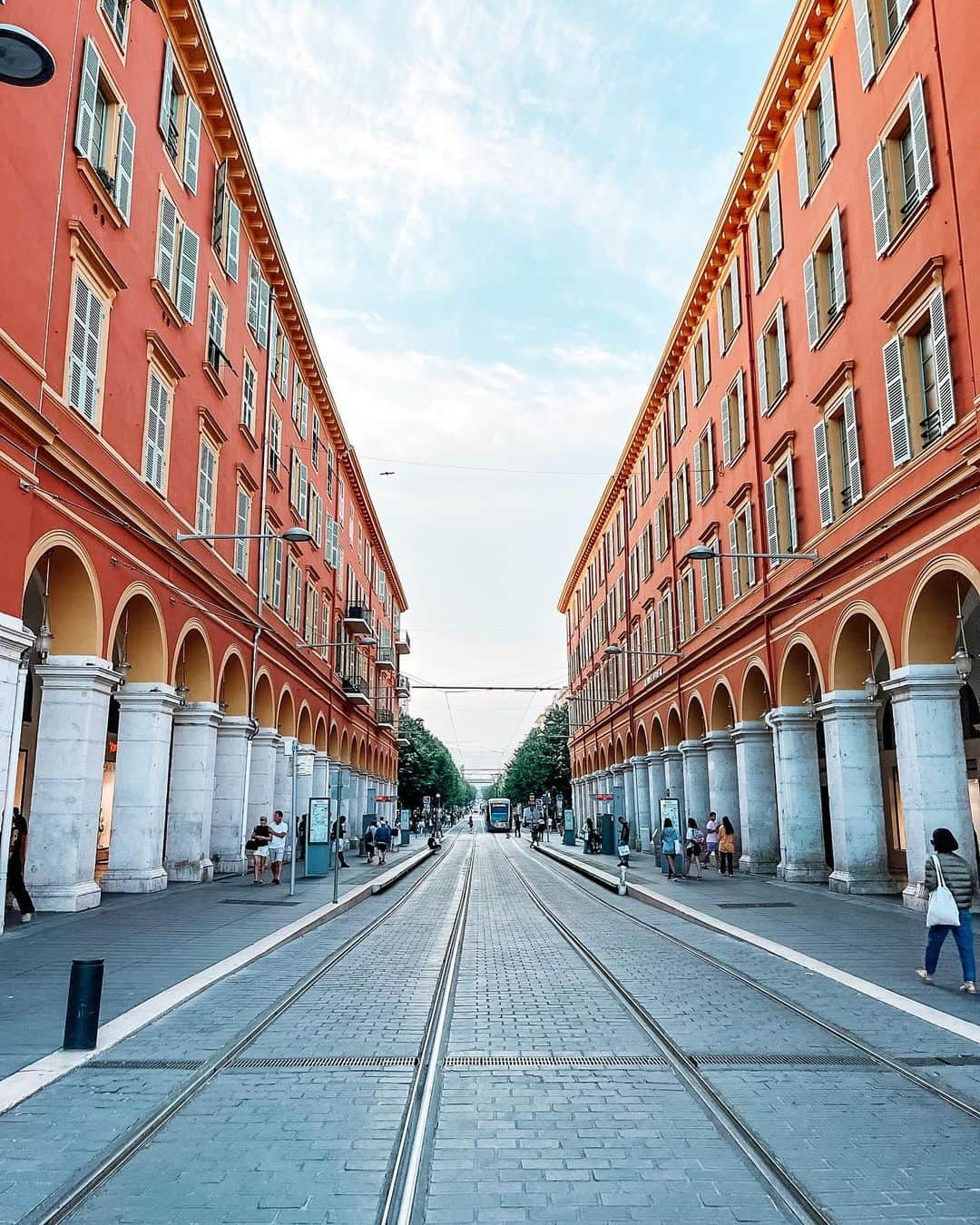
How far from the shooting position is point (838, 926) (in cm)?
1550

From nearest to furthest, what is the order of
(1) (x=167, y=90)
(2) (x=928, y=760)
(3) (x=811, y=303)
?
1. (2) (x=928, y=760)
2. (1) (x=167, y=90)
3. (3) (x=811, y=303)

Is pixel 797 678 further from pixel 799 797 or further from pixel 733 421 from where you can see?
pixel 733 421

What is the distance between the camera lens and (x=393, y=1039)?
8.27 metres

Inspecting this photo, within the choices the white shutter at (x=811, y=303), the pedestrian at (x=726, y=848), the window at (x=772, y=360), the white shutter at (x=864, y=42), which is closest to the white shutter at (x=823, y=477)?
the white shutter at (x=811, y=303)

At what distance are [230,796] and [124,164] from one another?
599 inches

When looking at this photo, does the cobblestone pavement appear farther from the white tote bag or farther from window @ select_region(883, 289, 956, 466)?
window @ select_region(883, 289, 956, 466)

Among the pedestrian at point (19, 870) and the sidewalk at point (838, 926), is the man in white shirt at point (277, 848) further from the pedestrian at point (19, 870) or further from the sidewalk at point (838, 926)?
the pedestrian at point (19, 870)

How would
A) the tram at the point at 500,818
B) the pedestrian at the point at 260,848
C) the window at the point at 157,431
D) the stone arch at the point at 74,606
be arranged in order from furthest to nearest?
the tram at the point at 500,818
the pedestrian at the point at 260,848
the window at the point at 157,431
the stone arch at the point at 74,606

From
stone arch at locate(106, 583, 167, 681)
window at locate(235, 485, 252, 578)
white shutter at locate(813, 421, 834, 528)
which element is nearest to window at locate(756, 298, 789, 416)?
white shutter at locate(813, 421, 834, 528)

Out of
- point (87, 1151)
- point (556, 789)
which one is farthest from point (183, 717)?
point (556, 789)

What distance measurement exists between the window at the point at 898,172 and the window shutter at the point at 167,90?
14.0 metres

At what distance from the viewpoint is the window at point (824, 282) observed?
2086 cm

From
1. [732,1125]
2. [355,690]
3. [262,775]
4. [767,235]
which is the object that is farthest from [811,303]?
[355,690]

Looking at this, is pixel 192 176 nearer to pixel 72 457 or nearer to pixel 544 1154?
pixel 72 457
